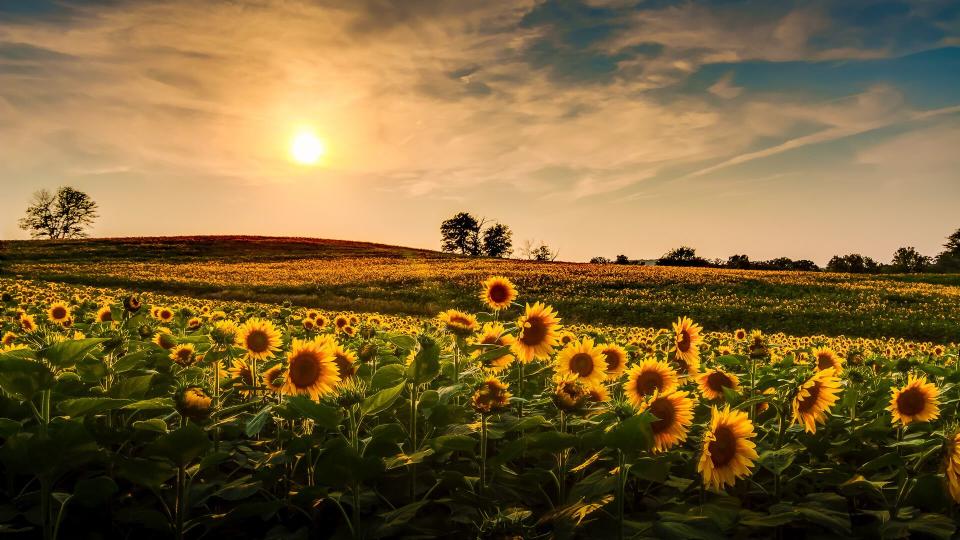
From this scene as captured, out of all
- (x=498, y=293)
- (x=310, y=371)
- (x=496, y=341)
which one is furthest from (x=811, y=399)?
(x=310, y=371)

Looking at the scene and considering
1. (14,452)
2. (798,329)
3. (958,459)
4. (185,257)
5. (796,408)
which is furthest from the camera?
(185,257)

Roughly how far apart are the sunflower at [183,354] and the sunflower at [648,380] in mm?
2554

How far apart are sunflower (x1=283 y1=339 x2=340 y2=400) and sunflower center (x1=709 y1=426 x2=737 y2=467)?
167 centimetres

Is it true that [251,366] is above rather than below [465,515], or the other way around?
above

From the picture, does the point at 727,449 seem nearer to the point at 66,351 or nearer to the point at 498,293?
the point at 498,293

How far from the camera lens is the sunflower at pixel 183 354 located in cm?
361

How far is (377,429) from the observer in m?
2.40

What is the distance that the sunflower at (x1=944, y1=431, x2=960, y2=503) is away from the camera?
223 cm

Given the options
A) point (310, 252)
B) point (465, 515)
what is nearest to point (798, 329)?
point (465, 515)

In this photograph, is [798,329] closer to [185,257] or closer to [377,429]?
[377,429]

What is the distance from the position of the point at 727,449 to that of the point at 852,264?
7916cm

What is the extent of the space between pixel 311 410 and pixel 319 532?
588 mm

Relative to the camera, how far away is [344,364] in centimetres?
298

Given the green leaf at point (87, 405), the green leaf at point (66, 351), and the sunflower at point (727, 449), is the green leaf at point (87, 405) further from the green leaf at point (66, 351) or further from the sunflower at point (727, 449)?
the sunflower at point (727, 449)
